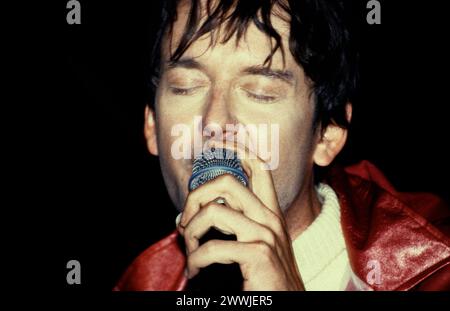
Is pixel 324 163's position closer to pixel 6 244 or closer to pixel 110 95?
pixel 110 95

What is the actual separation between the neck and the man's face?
0.12 meters

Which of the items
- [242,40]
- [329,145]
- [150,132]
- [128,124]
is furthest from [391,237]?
[128,124]

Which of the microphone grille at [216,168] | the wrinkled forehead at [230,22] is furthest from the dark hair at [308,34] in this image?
the microphone grille at [216,168]

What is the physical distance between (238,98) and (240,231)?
64cm

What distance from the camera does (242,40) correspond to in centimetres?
167

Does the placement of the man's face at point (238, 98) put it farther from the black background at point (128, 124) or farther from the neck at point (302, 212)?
the black background at point (128, 124)

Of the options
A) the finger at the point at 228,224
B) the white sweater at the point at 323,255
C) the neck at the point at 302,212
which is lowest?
the white sweater at the point at 323,255

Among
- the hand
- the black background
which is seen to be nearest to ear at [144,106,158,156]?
the black background

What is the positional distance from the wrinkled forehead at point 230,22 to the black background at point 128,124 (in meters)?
0.41

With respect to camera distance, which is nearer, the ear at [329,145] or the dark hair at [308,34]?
the dark hair at [308,34]

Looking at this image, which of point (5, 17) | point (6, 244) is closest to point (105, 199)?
point (6, 244)

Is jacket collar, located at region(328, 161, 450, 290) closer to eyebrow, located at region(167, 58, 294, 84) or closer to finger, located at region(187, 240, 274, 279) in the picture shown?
eyebrow, located at region(167, 58, 294, 84)

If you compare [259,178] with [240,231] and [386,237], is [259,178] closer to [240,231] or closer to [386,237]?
[240,231]

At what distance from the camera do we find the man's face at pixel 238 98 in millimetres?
1629
